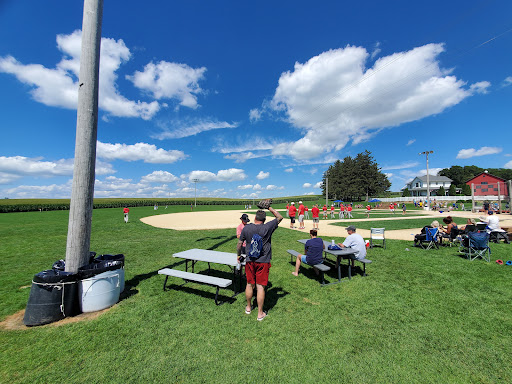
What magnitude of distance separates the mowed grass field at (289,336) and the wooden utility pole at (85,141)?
1.44m

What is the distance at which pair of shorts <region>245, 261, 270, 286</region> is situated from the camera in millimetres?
4008

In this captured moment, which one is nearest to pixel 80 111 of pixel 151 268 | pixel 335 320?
pixel 151 268

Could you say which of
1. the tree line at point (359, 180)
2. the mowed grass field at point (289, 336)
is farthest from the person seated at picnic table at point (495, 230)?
the tree line at point (359, 180)

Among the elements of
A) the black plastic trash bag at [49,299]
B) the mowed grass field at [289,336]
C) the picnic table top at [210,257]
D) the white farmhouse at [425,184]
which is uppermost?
the white farmhouse at [425,184]

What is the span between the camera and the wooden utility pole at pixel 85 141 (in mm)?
4453

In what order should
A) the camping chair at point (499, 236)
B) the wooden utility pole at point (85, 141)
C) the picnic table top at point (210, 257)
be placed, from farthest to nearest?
the camping chair at point (499, 236)
the picnic table top at point (210, 257)
the wooden utility pole at point (85, 141)

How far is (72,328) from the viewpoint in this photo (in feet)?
12.0

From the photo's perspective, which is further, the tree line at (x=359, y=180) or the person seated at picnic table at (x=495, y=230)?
the tree line at (x=359, y=180)

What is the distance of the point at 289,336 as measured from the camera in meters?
3.47

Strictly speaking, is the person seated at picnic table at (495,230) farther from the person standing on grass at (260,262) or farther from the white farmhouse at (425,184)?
the white farmhouse at (425,184)

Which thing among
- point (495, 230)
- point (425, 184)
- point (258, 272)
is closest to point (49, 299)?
point (258, 272)

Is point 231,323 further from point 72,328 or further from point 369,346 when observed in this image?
point 72,328

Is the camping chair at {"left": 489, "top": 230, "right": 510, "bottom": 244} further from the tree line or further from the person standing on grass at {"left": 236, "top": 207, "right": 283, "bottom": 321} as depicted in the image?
the tree line

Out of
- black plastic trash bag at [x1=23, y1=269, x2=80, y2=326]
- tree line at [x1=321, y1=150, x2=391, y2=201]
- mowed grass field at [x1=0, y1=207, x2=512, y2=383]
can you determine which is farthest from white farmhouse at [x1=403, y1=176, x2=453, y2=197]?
black plastic trash bag at [x1=23, y1=269, x2=80, y2=326]
